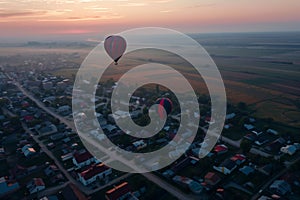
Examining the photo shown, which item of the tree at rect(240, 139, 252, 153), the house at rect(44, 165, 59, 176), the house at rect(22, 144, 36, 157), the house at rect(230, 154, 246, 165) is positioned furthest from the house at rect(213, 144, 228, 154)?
the house at rect(22, 144, 36, 157)

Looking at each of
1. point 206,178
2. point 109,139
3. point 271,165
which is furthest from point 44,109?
point 271,165

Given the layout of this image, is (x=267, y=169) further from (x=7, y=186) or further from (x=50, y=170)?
(x=7, y=186)

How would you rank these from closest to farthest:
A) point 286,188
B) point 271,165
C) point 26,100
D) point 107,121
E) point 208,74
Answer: point 286,188, point 271,165, point 107,121, point 26,100, point 208,74

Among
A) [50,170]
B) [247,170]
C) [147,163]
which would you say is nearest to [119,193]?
[147,163]

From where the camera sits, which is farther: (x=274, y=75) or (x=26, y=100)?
(x=274, y=75)

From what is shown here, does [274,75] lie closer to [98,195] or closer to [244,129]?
[244,129]

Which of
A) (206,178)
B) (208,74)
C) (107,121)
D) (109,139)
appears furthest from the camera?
(208,74)
